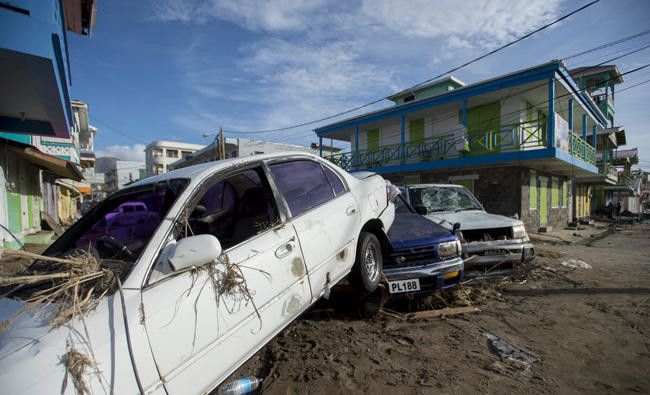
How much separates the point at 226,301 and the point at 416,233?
276 centimetres

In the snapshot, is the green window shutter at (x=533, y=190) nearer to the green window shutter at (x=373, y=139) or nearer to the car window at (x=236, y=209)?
the green window shutter at (x=373, y=139)

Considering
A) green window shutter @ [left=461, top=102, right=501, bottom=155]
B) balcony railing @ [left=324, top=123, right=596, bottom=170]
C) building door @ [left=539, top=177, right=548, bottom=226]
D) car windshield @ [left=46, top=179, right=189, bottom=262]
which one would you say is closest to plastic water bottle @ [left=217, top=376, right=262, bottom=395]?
car windshield @ [left=46, top=179, right=189, bottom=262]

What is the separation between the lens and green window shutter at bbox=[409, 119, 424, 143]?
54.5 feet

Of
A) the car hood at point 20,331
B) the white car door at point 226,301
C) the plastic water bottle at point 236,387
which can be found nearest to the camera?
the car hood at point 20,331

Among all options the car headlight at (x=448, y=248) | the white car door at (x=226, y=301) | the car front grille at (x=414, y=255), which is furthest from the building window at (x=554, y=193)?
the white car door at (x=226, y=301)

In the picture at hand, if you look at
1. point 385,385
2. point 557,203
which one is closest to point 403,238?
point 385,385

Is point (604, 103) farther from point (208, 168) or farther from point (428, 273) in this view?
point (208, 168)

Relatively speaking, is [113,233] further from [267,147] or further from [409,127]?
[267,147]

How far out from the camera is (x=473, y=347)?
2871 mm

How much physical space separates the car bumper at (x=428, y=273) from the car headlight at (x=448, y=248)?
101 mm

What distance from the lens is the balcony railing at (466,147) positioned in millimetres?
12258

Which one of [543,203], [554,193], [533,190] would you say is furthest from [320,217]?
[554,193]

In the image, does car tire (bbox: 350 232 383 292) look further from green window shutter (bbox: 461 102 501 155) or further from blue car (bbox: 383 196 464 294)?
green window shutter (bbox: 461 102 501 155)

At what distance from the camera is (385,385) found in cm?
232
